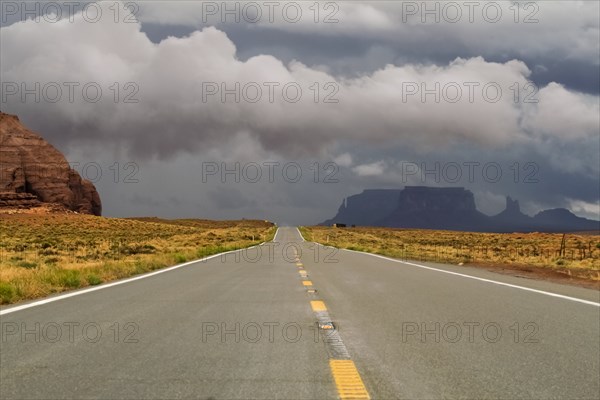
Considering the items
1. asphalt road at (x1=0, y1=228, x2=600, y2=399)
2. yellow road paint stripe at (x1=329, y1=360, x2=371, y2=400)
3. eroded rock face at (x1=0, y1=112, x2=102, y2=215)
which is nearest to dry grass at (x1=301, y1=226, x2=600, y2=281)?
asphalt road at (x1=0, y1=228, x2=600, y2=399)

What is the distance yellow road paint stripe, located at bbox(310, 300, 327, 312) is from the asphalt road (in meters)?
0.05

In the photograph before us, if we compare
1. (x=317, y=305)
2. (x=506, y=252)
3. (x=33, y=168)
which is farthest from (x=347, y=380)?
(x=33, y=168)

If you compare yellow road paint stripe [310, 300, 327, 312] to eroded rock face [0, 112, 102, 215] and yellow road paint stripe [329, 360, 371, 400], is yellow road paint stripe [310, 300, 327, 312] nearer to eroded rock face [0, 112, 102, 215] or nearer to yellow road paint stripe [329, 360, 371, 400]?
yellow road paint stripe [329, 360, 371, 400]

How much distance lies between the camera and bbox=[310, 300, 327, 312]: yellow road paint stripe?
30.1 feet

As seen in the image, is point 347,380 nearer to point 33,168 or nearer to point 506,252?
point 506,252

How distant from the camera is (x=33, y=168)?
492ft

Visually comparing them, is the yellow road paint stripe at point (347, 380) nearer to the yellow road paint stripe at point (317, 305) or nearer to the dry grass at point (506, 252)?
the yellow road paint stripe at point (317, 305)

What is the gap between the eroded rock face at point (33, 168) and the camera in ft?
466

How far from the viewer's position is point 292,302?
10.1 meters

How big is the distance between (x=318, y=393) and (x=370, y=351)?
1686mm

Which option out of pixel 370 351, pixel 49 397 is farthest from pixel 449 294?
pixel 49 397

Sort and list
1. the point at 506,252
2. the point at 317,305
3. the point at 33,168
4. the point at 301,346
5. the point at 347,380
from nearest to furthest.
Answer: the point at 347,380
the point at 301,346
the point at 317,305
the point at 506,252
the point at 33,168

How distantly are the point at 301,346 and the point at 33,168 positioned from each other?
15934 centimetres

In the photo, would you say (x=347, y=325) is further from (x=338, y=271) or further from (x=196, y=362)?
(x=338, y=271)
